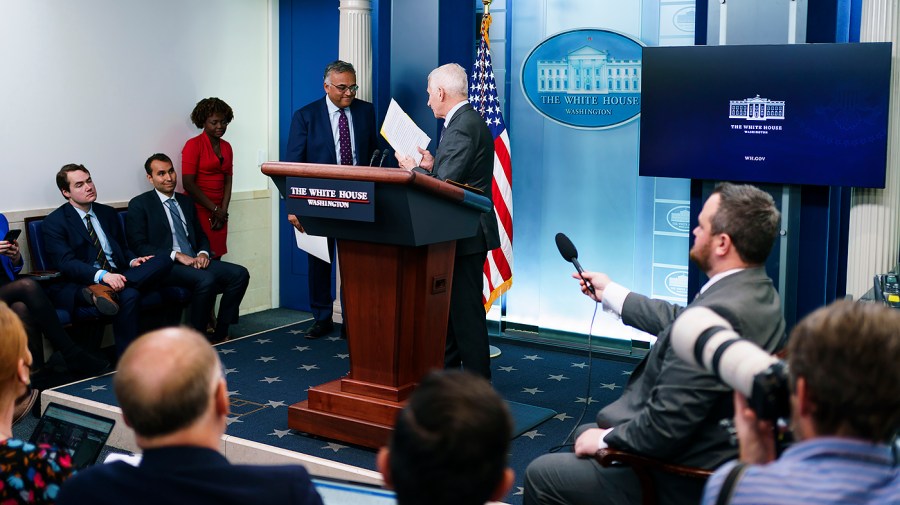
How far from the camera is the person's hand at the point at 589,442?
9.11 feet

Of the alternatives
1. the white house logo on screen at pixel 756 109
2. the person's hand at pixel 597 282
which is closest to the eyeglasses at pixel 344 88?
the white house logo on screen at pixel 756 109

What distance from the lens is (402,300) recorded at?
4090mm

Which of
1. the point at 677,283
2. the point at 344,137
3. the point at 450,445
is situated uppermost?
the point at 344,137

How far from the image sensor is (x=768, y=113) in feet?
15.6

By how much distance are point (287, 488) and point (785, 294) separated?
390 cm

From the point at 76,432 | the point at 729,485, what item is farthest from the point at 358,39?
the point at 729,485

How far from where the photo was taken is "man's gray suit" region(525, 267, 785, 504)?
252 cm

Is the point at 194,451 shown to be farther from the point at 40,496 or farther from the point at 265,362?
the point at 265,362

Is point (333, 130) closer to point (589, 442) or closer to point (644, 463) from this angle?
point (589, 442)

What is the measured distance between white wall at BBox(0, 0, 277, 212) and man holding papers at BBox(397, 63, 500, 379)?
8.22 ft

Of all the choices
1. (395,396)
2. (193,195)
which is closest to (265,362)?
(193,195)

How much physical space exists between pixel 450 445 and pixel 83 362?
14.7ft

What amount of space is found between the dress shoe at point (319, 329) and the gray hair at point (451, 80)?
90.5 inches

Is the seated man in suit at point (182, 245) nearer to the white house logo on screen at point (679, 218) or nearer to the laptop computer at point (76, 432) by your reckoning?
the white house logo on screen at point (679, 218)
